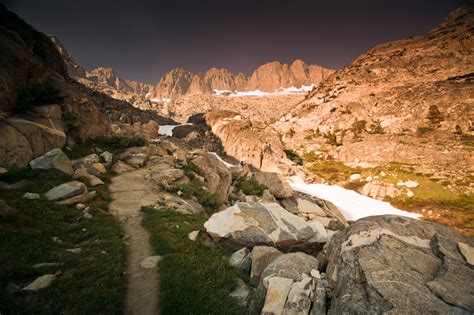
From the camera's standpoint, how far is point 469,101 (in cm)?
12850

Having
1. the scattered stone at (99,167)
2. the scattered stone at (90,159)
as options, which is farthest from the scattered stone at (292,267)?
the scattered stone at (90,159)

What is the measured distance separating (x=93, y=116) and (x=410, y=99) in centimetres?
18301

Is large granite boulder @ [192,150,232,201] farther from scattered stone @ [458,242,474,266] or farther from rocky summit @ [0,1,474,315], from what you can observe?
scattered stone @ [458,242,474,266]

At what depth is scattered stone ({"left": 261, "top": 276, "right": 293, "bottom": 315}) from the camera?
30.8 feet

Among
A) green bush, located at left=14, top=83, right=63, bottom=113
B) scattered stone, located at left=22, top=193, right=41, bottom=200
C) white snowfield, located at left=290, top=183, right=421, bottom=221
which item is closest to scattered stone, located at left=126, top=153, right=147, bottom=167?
green bush, located at left=14, top=83, right=63, bottom=113

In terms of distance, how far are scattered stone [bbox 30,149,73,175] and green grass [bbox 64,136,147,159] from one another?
23.4ft

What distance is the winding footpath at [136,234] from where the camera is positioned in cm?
1106

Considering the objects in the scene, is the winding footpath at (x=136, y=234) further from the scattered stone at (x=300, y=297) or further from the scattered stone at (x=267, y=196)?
the scattered stone at (x=267, y=196)

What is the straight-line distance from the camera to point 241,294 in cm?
1166

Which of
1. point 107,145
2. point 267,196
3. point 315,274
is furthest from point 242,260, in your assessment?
point 107,145

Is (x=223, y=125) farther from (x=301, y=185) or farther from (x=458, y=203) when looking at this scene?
(x=458, y=203)

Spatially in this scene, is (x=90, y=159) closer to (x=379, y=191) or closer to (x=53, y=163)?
(x=53, y=163)

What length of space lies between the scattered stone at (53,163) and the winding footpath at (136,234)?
473 cm

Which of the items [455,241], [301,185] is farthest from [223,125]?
[455,241]
